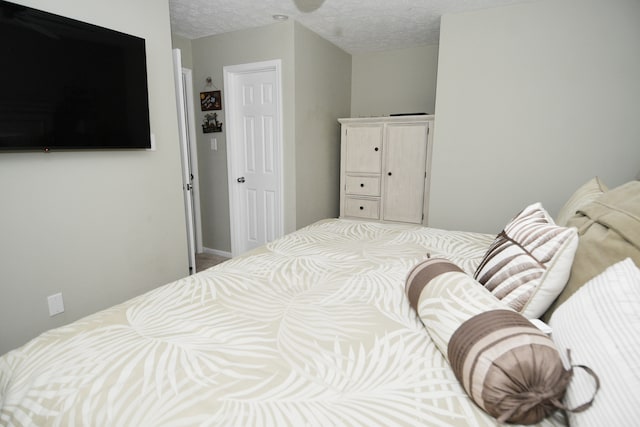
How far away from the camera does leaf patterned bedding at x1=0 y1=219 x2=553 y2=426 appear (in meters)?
0.73

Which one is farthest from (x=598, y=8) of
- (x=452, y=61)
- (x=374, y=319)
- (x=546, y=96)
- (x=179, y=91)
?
(x=179, y=91)

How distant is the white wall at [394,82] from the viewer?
4109 mm

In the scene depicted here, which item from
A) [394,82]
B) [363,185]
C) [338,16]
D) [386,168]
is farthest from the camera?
[394,82]

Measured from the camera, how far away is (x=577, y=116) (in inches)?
108

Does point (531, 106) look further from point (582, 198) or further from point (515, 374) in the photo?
point (515, 374)

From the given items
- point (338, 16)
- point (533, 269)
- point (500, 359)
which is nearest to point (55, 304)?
point (500, 359)

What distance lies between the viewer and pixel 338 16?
3143 mm

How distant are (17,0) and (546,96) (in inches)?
147

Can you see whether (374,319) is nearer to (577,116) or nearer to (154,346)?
(154,346)

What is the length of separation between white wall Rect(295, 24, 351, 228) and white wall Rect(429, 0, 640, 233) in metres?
1.34

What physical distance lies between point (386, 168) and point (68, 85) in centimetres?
303

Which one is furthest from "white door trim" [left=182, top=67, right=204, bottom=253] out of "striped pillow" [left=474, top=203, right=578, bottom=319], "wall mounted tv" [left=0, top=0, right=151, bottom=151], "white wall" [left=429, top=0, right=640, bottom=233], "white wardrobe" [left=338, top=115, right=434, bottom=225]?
"striped pillow" [left=474, top=203, right=578, bottom=319]

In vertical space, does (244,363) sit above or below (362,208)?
above

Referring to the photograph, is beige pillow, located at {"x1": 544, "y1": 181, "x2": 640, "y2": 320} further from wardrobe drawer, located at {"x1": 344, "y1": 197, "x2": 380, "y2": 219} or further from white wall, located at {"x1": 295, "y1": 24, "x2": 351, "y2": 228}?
wardrobe drawer, located at {"x1": 344, "y1": 197, "x2": 380, "y2": 219}
